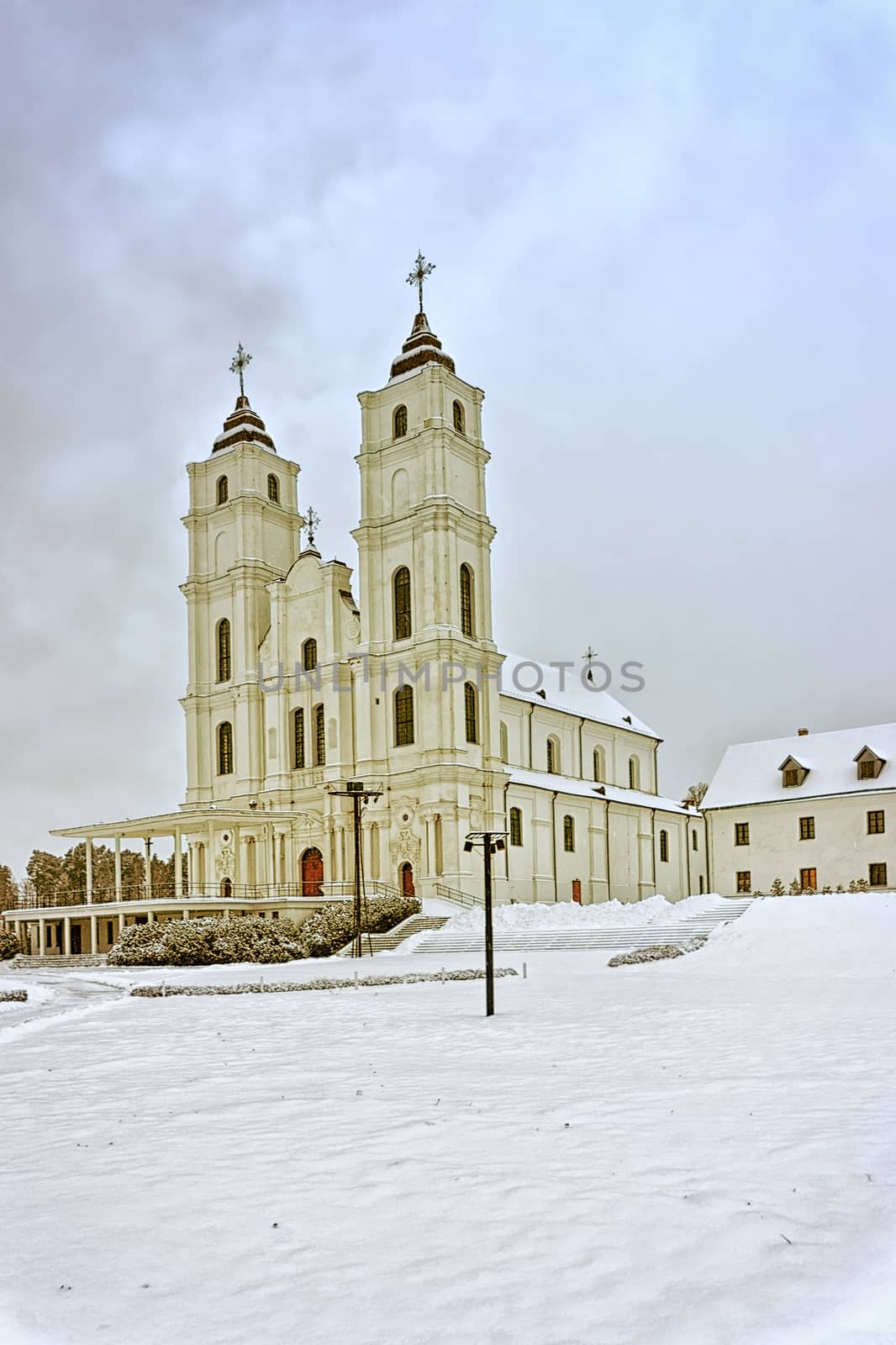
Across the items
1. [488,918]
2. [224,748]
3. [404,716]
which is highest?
[404,716]

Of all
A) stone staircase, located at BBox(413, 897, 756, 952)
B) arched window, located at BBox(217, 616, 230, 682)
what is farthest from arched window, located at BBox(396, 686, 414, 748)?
stone staircase, located at BBox(413, 897, 756, 952)

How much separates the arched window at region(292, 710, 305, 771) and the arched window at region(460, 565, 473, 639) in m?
9.17

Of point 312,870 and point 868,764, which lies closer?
point 312,870

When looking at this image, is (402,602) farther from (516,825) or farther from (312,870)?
(312,870)

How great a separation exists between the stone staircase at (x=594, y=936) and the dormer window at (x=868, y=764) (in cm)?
1921

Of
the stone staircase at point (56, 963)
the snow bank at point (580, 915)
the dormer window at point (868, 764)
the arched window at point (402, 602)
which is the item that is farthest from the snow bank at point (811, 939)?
the dormer window at point (868, 764)

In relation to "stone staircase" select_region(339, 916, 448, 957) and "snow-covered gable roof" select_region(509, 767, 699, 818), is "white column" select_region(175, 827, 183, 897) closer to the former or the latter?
"stone staircase" select_region(339, 916, 448, 957)

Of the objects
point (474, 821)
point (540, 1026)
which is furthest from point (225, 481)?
point (540, 1026)

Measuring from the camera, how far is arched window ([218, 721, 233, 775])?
5628 centimetres

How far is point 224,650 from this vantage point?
57.8m

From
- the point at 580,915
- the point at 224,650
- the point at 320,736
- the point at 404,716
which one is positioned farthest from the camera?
the point at 224,650

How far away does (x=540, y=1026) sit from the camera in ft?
47.3

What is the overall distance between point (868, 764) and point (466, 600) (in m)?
20.7

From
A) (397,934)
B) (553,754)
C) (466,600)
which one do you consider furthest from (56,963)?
(553,754)
